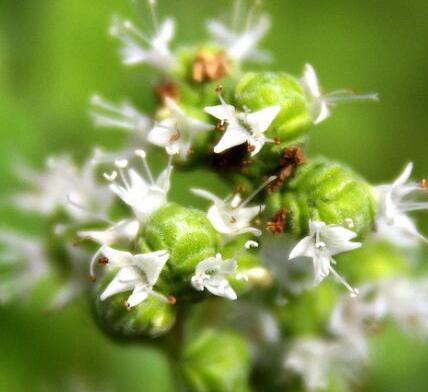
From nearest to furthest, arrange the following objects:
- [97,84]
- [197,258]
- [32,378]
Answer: [197,258]
[32,378]
[97,84]

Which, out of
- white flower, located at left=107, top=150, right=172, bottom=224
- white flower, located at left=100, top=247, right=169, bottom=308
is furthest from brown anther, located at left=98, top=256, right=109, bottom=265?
white flower, located at left=107, top=150, right=172, bottom=224

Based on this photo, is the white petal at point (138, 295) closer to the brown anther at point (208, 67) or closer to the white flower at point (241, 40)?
the brown anther at point (208, 67)

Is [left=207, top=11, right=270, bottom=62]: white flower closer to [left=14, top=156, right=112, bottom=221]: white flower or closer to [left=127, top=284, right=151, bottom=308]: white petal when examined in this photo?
[left=14, top=156, right=112, bottom=221]: white flower

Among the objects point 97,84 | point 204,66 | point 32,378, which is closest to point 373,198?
point 204,66

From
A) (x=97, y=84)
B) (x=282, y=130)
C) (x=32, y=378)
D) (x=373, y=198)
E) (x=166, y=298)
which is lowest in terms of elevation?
(x=32, y=378)

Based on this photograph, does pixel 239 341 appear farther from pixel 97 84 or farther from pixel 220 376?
pixel 97 84

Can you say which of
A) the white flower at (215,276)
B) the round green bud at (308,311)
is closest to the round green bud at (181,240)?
the white flower at (215,276)

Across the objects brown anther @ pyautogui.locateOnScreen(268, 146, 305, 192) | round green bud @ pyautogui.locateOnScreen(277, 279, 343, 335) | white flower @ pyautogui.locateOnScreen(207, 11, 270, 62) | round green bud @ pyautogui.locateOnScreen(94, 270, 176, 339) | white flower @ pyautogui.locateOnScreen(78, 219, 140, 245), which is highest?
white flower @ pyautogui.locateOnScreen(207, 11, 270, 62)
